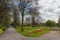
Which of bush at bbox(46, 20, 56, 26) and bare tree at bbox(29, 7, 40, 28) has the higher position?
bare tree at bbox(29, 7, 40, 28)

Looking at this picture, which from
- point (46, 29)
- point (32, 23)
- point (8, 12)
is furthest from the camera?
point (8, 12)

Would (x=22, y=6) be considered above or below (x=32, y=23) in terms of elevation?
above

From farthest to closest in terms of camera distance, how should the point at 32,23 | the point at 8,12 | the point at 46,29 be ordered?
the point at 8,12
the point at 32,23
the point at 46,29

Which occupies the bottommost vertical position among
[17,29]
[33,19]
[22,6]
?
[17,29]

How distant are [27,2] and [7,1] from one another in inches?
122

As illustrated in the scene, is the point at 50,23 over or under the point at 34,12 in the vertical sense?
under

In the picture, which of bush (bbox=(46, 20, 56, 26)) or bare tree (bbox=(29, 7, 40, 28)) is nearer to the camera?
bush (bbox=(46, 20, 56, 26))

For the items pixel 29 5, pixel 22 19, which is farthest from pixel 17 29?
pixel 29 5

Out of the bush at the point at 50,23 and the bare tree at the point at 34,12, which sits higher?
the bare tree at the point at 34,12

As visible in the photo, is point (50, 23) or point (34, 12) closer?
point (50, 23)

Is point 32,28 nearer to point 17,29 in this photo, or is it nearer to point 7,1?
point 17,29

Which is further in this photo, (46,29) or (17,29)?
(17,29)

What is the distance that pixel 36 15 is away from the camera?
25234 mm

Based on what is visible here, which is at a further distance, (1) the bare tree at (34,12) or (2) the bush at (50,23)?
(1) the bare tree at (34,12)
